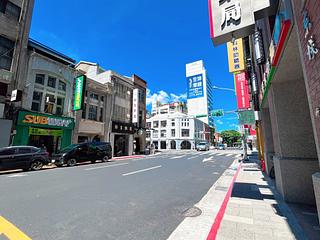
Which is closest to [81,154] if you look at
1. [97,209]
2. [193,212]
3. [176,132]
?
[97,209]

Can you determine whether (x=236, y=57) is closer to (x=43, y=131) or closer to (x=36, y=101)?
(x=36, y=101)

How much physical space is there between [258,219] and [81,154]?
1450cm

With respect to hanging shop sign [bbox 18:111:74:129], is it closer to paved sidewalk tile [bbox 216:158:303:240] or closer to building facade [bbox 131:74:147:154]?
building facade [bbox 131:74:147:154]

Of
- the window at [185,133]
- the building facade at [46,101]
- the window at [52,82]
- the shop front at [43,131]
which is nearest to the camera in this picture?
the shop front at [43,131]

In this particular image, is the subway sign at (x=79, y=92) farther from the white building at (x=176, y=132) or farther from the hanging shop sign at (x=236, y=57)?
the white building at (x=176, y=132)

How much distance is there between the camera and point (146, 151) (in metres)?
31.8

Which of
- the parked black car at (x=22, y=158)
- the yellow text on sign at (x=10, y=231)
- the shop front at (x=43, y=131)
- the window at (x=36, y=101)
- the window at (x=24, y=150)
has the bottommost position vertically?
the yellow text on sign at (x=10, y=231)

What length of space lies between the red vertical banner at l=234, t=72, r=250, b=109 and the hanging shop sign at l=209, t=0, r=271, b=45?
38.9 feet

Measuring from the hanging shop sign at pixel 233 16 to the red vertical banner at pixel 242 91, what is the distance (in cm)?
1186

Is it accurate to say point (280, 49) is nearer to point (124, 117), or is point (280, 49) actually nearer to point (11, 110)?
point (11, 110)

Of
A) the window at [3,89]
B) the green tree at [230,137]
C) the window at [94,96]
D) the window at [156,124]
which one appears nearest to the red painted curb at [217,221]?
the window at [3,89]

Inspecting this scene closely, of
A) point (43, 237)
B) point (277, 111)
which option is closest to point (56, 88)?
point (43, 237)

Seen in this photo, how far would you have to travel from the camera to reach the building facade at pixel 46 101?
49.5 feet

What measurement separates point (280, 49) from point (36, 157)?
557 inches
